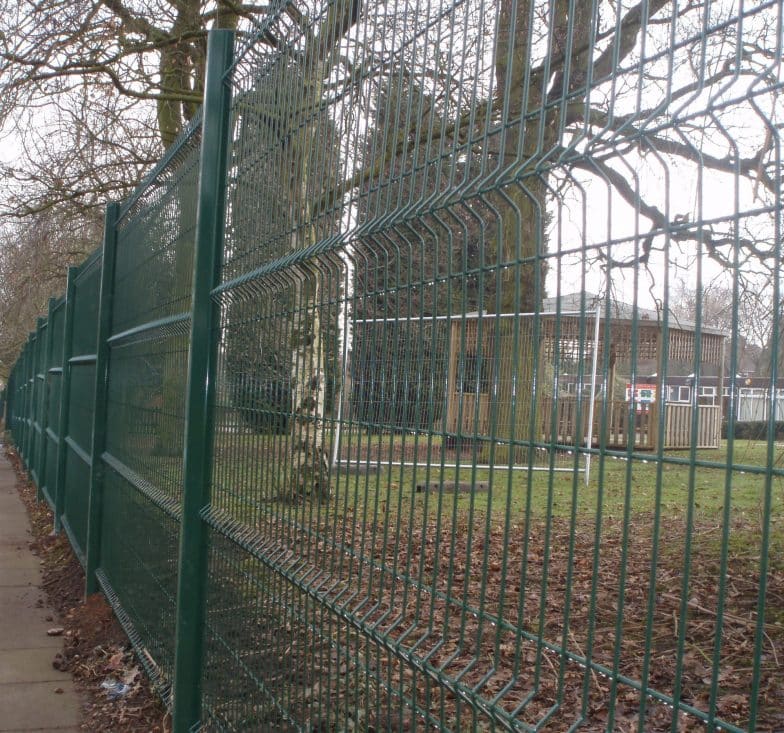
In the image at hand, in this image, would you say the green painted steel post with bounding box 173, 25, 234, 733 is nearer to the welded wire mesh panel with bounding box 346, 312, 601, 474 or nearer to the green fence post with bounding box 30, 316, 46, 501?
the welded wire mesh panel with bounding box 346, 312, 601, 474

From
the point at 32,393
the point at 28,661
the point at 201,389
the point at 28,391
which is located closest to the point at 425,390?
the point at 201,389

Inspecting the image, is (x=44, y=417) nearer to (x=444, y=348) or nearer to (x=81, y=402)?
(x=81, y=402)

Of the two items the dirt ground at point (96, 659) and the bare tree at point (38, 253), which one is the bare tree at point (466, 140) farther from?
the bare tree at point (38, 253)

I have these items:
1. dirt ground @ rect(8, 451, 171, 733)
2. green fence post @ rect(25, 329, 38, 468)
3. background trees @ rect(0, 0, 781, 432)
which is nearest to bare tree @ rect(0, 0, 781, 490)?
background trees @ rect(0, 0, 781, 432)

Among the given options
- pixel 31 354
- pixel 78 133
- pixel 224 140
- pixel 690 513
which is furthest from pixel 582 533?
pixel 31 354

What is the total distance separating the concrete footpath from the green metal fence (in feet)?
1.65

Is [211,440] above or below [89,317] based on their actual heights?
below

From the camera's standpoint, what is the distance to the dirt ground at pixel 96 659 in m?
4.46

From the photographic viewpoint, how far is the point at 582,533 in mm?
7727

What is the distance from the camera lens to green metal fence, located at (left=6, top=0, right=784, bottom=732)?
5.05ft

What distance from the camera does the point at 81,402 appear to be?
26.2 feet

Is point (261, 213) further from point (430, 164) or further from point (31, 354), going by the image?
point (31, 354)

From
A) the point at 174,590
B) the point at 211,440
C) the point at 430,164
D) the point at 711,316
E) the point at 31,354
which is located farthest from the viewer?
the point at 31,354

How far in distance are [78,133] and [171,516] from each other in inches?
328
